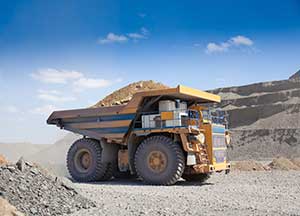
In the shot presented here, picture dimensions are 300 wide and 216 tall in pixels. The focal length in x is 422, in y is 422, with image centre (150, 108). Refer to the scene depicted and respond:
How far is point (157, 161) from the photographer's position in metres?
13.2

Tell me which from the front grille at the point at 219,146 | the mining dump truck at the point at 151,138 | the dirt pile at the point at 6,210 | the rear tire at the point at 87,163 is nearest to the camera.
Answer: the dirt pile at the point at 6,210

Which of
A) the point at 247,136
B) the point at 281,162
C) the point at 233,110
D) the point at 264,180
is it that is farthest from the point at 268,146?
the point at 264,180

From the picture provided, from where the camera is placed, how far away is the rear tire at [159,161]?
503 inches

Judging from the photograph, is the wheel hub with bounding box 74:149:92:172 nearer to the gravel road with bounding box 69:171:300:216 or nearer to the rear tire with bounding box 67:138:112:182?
the rear tire with bounding box 67:138:112:182

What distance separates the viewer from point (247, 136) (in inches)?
1834

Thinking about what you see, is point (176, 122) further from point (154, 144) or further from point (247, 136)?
point (247, 136)

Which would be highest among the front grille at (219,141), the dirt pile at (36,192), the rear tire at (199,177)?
the front grille at (219,141)

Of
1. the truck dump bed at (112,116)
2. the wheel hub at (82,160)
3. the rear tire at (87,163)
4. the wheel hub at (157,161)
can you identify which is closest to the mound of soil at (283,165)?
the truck dump bed at (112,116)

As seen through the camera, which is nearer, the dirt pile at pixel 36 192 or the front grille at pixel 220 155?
the dirt pile at pixel 36 192

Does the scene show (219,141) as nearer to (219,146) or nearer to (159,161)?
(219,146)

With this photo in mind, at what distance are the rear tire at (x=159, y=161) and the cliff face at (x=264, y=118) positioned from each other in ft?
88.9

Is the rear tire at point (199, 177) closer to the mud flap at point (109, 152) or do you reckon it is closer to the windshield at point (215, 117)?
the windshield at point (215, 117)

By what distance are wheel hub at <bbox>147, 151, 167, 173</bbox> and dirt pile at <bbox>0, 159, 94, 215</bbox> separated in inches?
175

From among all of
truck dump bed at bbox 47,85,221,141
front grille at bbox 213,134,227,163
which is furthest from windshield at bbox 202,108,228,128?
front grille at bbox 213,134,227,163
